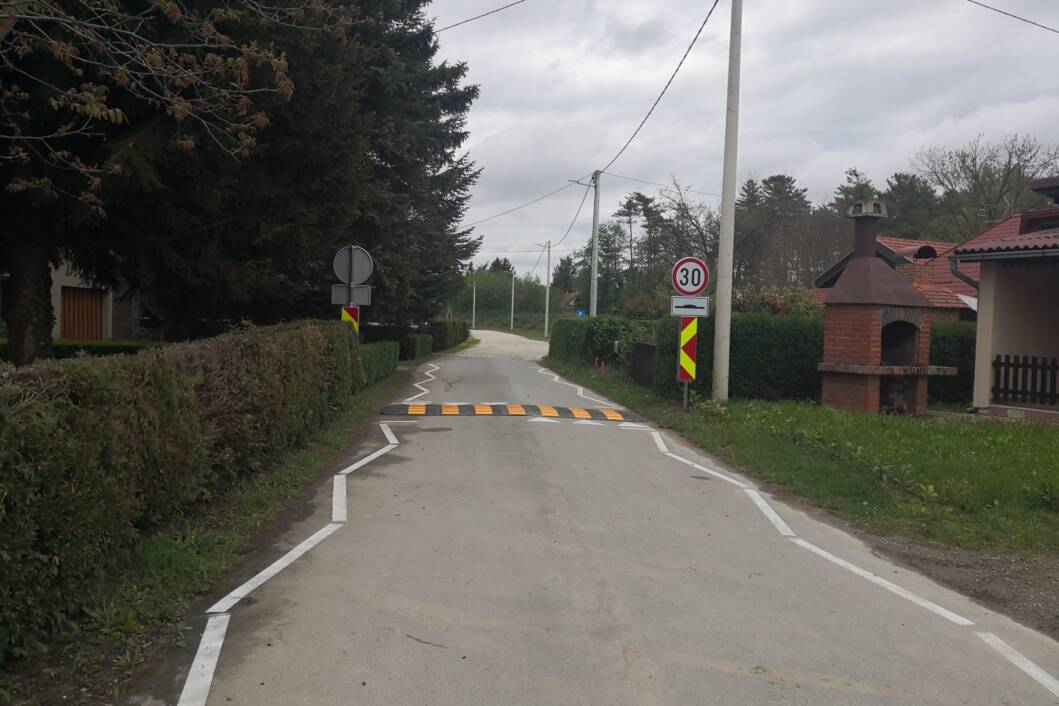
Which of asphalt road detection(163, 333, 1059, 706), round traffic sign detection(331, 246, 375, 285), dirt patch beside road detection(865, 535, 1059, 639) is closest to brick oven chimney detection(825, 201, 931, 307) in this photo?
asphalt road detection(163, 333, 1059, 706)

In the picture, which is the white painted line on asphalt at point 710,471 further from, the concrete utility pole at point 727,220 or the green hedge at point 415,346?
the green hedge at point 415,346

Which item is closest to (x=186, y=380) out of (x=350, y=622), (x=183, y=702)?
(x=350, y=622)

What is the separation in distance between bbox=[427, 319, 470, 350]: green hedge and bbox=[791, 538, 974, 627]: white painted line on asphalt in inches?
1492

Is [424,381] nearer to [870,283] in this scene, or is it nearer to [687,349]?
[687,349]

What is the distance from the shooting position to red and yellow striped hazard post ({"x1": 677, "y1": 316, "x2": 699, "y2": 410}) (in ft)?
52.0

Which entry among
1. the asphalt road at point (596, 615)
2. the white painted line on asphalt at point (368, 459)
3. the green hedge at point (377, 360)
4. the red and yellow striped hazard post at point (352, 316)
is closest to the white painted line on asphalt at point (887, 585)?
the asphalt road at point (596, 615)

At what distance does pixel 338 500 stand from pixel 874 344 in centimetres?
1071

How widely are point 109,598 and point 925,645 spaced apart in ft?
16.1

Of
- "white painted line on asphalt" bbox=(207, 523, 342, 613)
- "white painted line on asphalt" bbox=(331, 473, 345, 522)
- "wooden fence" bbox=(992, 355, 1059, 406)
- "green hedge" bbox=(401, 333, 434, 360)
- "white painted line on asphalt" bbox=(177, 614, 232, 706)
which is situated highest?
"wooden fence" bbox=(992, 355, 1059, 406)

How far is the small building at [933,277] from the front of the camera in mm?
24562

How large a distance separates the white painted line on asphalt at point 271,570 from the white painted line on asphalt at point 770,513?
4.07 metres

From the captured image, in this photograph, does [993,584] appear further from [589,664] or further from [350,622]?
[350,622]

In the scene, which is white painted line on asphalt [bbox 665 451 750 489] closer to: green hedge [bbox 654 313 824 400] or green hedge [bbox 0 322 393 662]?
green hedge [bbox 654 313 824 400]

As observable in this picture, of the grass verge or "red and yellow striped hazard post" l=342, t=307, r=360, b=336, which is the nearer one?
the grass verge
